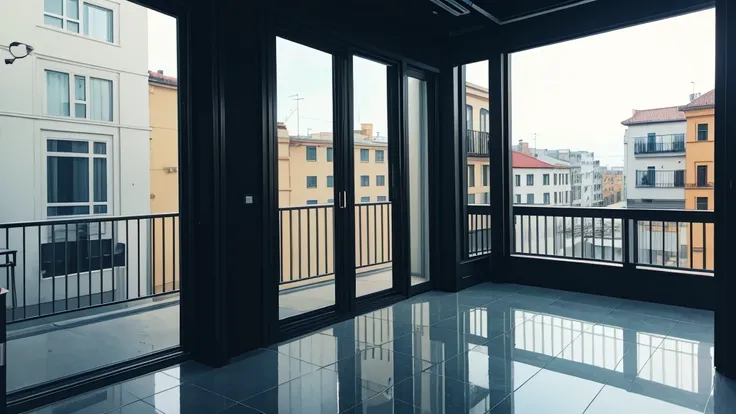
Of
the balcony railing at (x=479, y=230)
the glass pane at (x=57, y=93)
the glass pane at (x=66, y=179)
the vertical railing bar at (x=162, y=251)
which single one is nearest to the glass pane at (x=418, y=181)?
the balcony railing at (x=479, y=230)

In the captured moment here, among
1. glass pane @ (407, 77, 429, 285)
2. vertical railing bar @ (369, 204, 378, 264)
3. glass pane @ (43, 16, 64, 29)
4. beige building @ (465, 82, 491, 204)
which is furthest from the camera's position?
vertical railing bar @ (369, 204, 378, 264)

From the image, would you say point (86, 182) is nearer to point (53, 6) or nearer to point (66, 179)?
point (66, 179)

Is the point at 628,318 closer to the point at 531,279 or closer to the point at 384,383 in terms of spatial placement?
the point at 531,279

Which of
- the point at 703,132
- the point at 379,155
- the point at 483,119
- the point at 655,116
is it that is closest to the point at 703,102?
the point at 703,132

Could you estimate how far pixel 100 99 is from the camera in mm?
4887

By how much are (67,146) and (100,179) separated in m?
0.44

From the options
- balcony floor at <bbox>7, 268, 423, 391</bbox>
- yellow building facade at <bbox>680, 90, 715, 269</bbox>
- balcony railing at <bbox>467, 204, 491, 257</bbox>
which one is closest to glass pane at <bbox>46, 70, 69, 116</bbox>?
balcony floor at <bbox>7, 268, 423, 391</bbox>

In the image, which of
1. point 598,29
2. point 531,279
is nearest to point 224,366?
point 531,279

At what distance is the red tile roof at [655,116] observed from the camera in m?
4.45

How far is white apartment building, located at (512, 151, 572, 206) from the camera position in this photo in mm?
5340

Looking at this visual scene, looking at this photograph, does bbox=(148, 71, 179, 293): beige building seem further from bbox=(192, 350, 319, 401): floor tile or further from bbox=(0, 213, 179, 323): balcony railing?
bbox=(192, 350, 319, 401): floor tile

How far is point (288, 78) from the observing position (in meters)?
3.76

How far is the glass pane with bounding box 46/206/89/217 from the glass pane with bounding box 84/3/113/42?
188cm

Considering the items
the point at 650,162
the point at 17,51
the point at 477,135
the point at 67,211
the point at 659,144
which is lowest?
the point at 67,211
